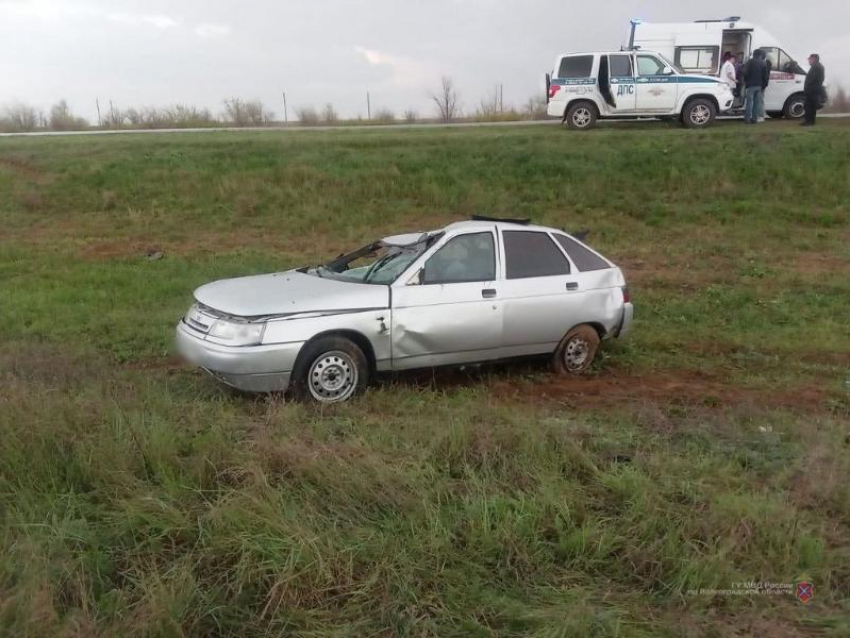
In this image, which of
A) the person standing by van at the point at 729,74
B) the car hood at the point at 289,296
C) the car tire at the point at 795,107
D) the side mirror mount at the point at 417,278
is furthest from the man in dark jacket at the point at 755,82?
the car hood at the point at 289,296

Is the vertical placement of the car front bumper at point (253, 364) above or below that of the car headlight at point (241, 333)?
below

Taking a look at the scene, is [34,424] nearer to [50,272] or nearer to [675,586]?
[675,586]

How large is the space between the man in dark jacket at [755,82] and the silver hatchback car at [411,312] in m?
12.9

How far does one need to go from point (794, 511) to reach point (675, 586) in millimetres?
810

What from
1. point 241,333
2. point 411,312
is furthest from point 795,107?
point 241,333

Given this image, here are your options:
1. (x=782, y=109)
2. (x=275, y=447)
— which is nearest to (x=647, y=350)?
(x=275, y=447)

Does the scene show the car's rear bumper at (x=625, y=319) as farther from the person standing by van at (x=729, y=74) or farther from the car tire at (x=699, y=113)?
the person standing by van at (x=729, y=74)

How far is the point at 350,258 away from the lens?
7062 mm

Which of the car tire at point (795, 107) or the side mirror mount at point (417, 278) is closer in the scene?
the side mirror mount at point (417, 278)

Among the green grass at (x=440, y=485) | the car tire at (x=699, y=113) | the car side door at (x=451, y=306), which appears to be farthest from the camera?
the car tire at (x=699, y=113)

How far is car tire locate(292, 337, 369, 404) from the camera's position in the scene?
5.74m

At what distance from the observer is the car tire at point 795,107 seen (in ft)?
63.1

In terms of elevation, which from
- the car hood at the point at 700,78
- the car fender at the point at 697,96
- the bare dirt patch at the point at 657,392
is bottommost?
the bare dirt patch at the point at 657,392

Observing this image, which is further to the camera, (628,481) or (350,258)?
(350,258)
